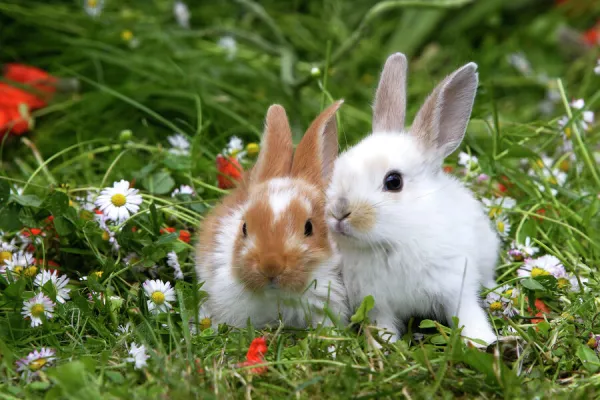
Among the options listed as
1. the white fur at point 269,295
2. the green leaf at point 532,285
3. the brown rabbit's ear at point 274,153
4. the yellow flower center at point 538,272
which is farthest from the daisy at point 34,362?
the yellow flower center at point 538,272

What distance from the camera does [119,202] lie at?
362 cm

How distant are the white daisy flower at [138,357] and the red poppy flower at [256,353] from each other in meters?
0.34

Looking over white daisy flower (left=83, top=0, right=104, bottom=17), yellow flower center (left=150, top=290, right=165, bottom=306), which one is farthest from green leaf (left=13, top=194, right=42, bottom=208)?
white daisy flower (left=83, top=0, right=104, bottom=17)

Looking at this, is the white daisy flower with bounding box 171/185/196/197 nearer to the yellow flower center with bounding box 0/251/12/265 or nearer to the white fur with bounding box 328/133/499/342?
the yellow flower center with bounding box 0/251/12/265

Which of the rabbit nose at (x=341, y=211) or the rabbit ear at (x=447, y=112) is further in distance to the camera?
the rabbit ear at (x=447, y=112)

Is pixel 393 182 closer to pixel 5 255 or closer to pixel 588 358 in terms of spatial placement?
pixel 588 358

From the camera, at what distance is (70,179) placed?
441 centimetres

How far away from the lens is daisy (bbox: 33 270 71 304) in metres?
3.32

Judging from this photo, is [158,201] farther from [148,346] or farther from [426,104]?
[426,104]

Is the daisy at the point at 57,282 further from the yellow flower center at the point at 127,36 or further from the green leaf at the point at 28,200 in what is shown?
the yellow flower center at the point at 127,36

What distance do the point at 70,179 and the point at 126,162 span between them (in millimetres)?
363

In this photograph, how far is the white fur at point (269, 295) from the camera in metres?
3.11

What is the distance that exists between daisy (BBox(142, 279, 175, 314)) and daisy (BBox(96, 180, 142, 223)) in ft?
1.34

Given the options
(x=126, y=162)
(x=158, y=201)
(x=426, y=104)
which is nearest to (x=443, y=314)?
(x=426, y=104)
